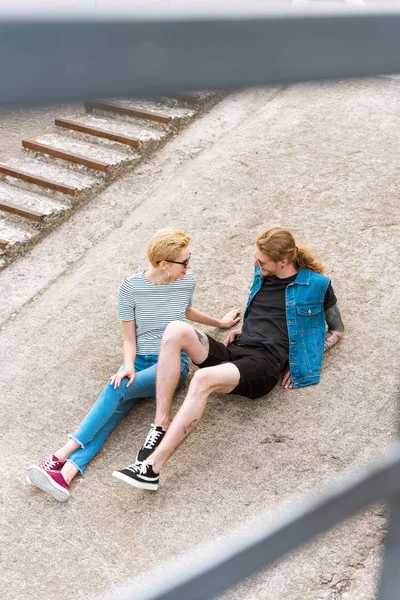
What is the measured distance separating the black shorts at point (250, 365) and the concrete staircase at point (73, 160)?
87.7 inches

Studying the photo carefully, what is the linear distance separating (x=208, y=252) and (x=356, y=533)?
2414mm

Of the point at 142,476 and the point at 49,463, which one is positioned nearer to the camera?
the point at 142,476

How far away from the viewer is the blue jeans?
3938mm

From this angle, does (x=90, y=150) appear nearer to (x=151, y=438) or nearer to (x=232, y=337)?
(x=232, y=337)

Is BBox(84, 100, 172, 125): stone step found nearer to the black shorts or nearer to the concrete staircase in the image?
the concrete staircase

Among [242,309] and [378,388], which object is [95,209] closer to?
[242,309]

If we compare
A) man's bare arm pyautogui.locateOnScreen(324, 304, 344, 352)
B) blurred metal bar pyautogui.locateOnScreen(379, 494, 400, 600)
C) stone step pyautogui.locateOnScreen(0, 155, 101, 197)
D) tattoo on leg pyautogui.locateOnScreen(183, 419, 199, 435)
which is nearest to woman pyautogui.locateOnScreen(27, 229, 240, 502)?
tattoo on leg pyautogui.locateOnScreen(183, 419, 199, 435)

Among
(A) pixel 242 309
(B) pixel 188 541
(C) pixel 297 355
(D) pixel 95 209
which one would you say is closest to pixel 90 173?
(D) pixel 95 209

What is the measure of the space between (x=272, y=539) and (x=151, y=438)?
11.1 ft

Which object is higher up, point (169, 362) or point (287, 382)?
point (169, 362)

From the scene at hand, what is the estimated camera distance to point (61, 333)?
191 inches

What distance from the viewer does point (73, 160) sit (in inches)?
247

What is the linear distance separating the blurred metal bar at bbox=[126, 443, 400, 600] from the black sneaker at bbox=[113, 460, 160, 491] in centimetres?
315

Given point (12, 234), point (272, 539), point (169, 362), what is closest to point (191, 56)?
point (272, 539)
